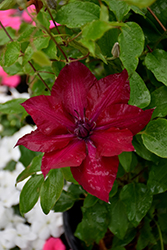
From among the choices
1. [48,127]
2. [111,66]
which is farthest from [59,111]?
[111,66]

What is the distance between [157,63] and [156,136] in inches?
4.1

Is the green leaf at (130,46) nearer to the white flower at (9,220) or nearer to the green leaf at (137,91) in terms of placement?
the green leaf at (137,91)

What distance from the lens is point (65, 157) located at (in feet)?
0.94

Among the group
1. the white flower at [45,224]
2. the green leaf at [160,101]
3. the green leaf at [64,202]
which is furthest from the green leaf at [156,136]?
the white flower at [45,224]

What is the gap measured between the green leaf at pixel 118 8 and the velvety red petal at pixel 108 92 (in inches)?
2.9

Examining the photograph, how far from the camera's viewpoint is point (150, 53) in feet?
1.25

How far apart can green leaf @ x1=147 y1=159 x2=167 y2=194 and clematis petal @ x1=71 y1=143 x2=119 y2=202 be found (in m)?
0.20

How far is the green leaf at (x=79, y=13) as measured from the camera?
323 millimetres

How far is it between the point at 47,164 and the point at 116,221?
329 mm

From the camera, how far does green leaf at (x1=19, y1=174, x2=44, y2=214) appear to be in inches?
16.3

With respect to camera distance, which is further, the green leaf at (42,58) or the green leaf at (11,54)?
the green leaf at (11,54)

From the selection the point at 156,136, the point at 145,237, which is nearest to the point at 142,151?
the point at 156,136

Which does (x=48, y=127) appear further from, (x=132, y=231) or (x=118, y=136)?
(x=132, y=231)

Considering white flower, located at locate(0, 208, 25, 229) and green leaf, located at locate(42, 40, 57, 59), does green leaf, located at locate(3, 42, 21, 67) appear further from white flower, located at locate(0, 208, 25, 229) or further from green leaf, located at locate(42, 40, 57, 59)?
white flower, located at locate(0, 208, 25, 229)
